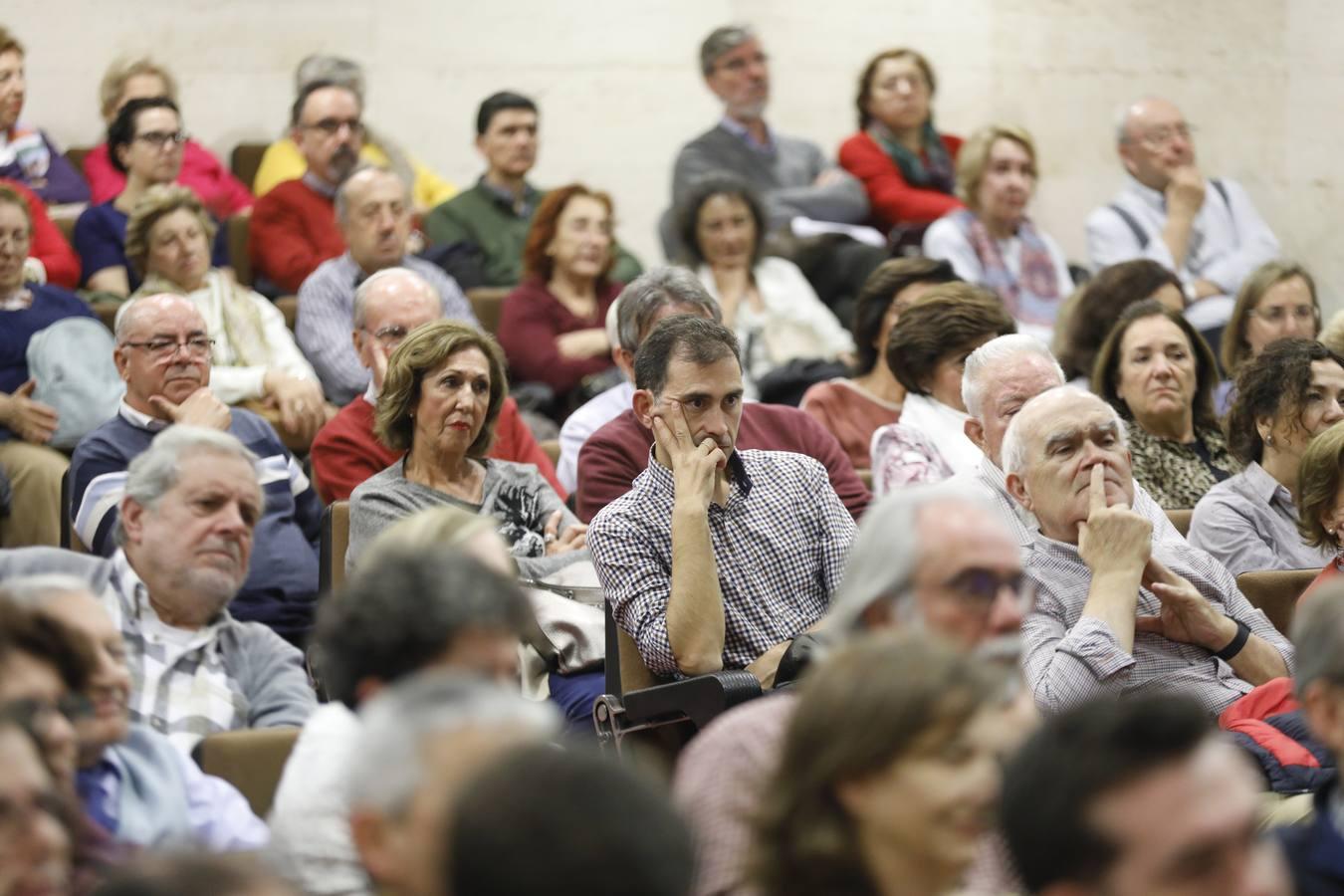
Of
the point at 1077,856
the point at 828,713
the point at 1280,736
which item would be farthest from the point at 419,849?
the point at 1280,736

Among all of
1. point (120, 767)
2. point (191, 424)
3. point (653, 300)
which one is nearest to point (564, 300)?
point (653, 300)

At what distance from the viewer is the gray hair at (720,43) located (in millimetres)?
6074

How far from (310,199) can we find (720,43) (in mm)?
1461

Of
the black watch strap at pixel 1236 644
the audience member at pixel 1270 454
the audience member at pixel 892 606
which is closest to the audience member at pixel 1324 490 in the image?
the audience member at pixel 1270 454

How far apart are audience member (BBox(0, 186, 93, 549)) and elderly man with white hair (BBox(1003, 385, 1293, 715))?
2.05 meters

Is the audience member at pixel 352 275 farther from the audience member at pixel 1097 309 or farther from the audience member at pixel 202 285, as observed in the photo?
the audience member at pixel 1097 309

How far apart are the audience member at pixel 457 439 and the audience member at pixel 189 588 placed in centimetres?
64

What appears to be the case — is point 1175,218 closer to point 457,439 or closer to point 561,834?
point 457,439

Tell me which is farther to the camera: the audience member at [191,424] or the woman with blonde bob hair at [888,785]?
the audience member at [191,424]

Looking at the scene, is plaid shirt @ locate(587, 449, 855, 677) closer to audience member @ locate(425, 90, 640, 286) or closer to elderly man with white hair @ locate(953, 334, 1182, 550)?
elderly man with white hair @ locate(953, 334, 1182, 550)

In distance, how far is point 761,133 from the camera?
6.11 m

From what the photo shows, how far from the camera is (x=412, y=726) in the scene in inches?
61.1

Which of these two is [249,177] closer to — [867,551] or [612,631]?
[612,631]

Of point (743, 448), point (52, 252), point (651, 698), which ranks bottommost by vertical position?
point (651, 698)
